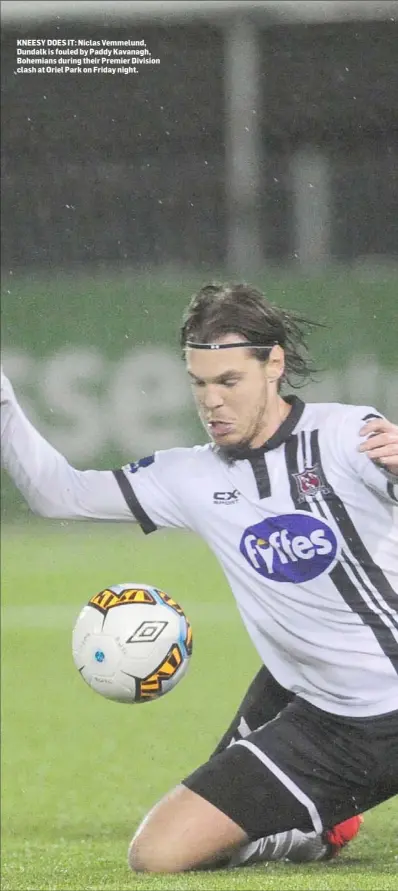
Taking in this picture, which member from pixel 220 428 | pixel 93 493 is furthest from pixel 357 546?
pixel 93 493

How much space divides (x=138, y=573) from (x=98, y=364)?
1419 mm

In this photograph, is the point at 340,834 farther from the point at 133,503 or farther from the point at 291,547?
the point at 133,503

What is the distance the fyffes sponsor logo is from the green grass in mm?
760

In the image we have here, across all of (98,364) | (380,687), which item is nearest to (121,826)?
Answer: (380,687)

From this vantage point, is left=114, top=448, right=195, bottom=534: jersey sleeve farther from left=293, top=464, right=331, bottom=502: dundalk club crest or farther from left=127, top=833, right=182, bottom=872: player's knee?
left=127, top=833, right=182, bottom=872: player's knee

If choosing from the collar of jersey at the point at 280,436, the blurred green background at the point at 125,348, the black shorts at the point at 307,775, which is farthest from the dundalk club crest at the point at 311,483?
the blurred green background at the point at 125,348

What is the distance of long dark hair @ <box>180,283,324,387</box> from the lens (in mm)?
3711

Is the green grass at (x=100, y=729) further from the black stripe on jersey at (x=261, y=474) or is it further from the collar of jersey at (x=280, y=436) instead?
the collar of jersey at (x=280, y=436)

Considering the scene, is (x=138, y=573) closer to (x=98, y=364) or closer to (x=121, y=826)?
(x=98, y=364)

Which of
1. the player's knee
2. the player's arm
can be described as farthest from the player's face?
the player's knee

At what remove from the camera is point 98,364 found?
351 inches

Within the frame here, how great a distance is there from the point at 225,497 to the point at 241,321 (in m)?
0.47

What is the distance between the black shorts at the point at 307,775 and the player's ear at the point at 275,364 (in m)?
0.88

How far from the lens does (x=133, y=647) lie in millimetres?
3721
